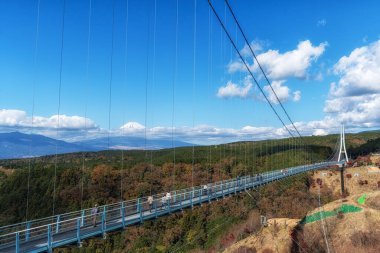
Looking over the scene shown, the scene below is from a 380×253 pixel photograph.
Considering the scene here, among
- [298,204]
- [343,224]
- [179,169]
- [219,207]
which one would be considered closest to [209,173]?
[179,169]

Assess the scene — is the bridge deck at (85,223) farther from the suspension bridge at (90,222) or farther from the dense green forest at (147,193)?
the dense green forest at (147,193)

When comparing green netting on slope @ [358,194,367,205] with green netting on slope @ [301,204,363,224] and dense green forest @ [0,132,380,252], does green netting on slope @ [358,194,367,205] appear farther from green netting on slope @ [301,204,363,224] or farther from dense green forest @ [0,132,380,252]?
dense green forest @ [0,132,380,252]

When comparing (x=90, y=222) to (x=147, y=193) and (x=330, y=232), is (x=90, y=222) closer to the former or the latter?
(x=330, y=232)

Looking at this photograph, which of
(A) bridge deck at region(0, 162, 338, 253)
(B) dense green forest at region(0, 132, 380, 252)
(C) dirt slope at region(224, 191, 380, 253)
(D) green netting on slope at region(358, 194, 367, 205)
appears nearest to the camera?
Result: (A) bridge deck at region(0, 162, 338, 253)

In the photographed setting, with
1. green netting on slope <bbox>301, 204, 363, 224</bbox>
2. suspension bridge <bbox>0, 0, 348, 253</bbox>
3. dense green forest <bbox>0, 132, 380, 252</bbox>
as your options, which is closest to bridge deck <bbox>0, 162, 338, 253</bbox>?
suspension bridge <bbox>0, 0, 348, 253</bbox>

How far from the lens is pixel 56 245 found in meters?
15.4

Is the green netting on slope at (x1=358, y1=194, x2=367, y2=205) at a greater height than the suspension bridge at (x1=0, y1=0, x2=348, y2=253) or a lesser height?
lesser

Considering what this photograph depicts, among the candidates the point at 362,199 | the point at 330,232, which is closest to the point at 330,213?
the point at 330,232

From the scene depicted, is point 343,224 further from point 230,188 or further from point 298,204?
point 298,204

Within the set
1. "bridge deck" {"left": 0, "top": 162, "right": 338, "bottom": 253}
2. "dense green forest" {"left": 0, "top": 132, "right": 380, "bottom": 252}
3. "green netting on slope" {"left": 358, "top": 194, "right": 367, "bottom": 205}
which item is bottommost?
"dense green forest" {"left": 0, "top": 132, "right": 380, "bottom": 252}

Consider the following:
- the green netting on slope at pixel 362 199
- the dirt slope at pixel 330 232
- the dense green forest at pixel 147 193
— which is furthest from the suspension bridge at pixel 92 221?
the dense green forest at pixel 147 193

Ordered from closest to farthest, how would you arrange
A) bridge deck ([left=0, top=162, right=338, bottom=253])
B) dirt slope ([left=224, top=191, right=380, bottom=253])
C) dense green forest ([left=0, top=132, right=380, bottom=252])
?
bridge deck ([left=0, top=162, right=338, bottom=253]) < dirt slope ([left=224, top=191, right=380, bottom=253]) < dense green forest ([left=0, top=132, right=380, bottom=252])

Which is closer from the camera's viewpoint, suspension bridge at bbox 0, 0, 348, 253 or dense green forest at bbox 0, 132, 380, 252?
suspension bridge at bbox 0, 0, 348, 253

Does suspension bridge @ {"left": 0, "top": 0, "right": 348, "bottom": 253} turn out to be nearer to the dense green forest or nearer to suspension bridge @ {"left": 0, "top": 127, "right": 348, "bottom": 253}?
suspension bridge @ {"left": 0, "top": 127, "right": 348, "bottom": 253}
